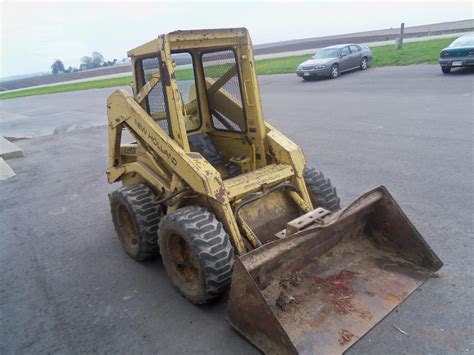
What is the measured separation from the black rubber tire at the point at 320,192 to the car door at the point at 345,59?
56.3 ft

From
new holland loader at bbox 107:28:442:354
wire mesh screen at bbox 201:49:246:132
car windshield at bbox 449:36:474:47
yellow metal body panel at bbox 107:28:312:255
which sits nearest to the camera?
new holland loader at bbox 107:28:442:354

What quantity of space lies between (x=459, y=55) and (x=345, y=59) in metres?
6.14

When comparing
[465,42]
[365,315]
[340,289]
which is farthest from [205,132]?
[465,42]

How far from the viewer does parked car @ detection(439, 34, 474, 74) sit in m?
15.1

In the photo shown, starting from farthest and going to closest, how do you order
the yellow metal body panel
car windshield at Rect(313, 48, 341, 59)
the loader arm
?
1. car windshield at Rect(313, 48, 341, 59)
2. the yellow metal body panel
3. the loader arm

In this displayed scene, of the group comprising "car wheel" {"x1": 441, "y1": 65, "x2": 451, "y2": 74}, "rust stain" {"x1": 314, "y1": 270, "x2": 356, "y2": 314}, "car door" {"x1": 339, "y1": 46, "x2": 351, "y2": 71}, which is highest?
"car door" {"x1": 339, "y1": 46, "x2": 351, "y2": 71}

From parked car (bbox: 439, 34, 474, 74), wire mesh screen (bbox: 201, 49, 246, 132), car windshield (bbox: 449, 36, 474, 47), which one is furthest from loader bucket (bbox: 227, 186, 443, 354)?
car windshield (bbox: 449, 36, 474, 47)

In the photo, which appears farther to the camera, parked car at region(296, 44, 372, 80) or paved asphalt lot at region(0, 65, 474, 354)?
parked car at region(296, 44, 372, 80)

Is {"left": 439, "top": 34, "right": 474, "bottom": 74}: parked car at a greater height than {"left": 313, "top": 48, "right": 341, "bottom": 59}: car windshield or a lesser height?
lesser

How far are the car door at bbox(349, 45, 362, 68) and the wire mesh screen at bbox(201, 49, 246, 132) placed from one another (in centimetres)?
1752

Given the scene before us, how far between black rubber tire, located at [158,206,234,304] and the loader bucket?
0.31 meters

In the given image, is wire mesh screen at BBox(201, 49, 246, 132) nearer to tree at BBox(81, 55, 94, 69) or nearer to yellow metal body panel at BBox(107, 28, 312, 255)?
yellow metal body panel at BBox(107, 28, 312, 255)

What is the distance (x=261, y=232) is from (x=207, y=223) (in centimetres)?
72

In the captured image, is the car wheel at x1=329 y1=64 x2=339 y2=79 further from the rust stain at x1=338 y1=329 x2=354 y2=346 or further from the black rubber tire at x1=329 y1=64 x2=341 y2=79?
the rust stain at x1=338 y1=329 x2=354 y2=346
